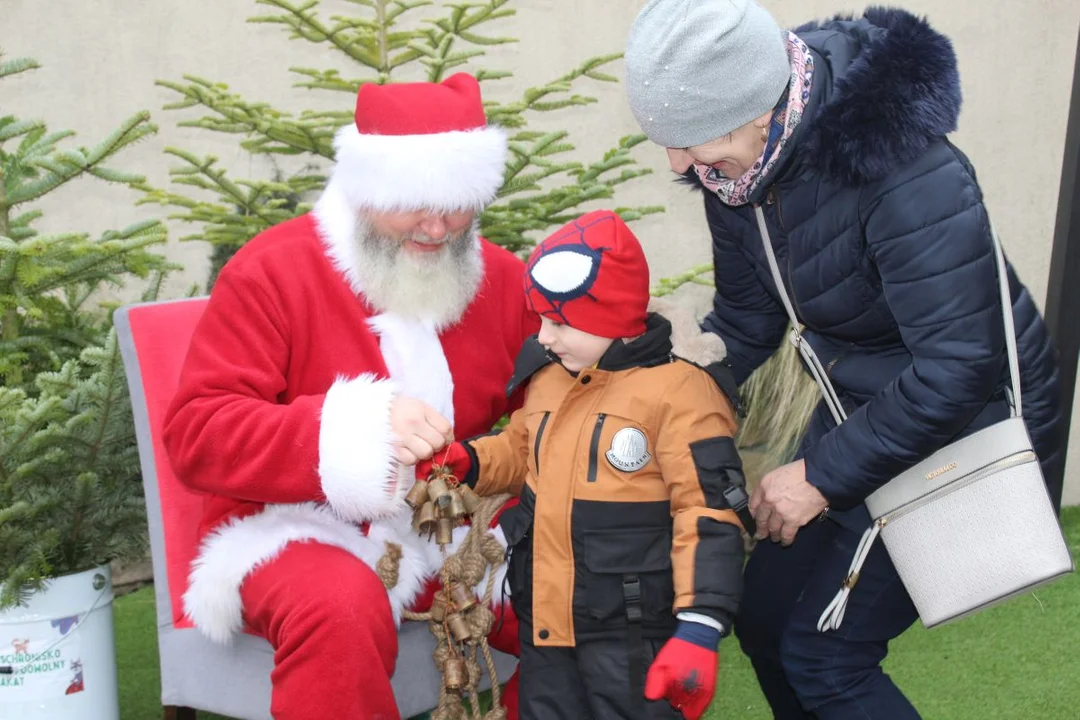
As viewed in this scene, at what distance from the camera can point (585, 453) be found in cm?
231

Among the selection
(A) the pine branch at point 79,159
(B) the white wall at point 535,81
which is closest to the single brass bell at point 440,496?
(A) the pine branch at point 79,159

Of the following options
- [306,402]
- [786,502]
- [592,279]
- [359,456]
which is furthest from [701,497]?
[306,402]

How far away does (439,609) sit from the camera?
7.97 feet

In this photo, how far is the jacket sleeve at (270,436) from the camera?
2.40 metres

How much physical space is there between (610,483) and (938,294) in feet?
2.49

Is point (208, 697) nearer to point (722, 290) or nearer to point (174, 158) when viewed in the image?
point (722, 290)

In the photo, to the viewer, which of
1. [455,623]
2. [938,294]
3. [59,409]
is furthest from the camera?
[59,409]

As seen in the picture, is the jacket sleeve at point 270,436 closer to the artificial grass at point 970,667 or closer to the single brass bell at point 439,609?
the single brass bell at point 439,609

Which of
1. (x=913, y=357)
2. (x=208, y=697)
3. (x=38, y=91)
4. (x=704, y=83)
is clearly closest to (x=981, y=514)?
(x=913, y=357)

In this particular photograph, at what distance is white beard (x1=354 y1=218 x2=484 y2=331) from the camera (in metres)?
2.66

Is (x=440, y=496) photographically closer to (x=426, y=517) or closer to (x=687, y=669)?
(x=426, y=517)

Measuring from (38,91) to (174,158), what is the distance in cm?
63

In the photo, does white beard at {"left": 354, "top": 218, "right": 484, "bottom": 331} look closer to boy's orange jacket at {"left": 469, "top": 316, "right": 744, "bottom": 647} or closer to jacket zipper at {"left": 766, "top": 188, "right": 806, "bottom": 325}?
boy's orange jacket at {"left": 469, "top": 316, "right": 744, "bottom": 647}

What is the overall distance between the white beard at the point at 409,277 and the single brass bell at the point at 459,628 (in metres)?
0.74
